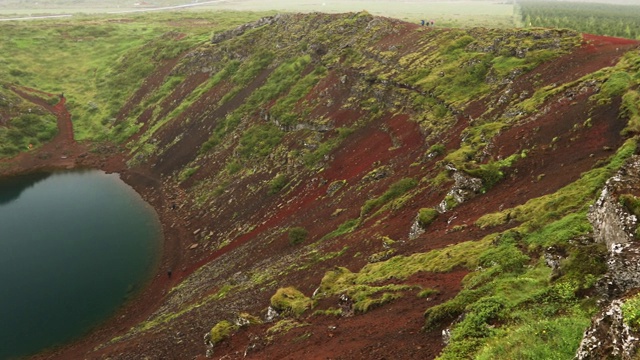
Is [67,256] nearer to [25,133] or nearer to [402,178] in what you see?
[402,178]

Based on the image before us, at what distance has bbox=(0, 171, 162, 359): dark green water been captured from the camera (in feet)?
182

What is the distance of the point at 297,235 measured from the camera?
53344 mm

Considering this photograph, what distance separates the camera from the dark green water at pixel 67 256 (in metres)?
55.3

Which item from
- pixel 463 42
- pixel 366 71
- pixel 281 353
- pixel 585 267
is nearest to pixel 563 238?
pixel 585 267

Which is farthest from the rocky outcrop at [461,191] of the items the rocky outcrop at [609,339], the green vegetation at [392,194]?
the rocky outcrop at [609,339]

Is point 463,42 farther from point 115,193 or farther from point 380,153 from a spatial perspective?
point 115,193

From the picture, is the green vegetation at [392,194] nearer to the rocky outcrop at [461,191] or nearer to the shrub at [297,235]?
the rocky outcrop at [461,191]

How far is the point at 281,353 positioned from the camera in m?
26.8

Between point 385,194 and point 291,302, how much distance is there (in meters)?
20.5

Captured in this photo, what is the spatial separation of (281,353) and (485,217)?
61.4 ft

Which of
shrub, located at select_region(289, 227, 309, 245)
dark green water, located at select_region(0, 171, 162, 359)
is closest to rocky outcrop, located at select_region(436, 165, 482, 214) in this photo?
shrub, located at select_region(289, 227, 309, 245)

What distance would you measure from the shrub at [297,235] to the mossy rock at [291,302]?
16077mm

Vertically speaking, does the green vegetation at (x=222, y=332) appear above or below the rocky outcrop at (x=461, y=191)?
below

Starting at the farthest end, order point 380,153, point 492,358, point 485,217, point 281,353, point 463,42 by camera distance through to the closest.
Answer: point 463,42
point 380,153
point 485,217
point 281,353
point 492,358
